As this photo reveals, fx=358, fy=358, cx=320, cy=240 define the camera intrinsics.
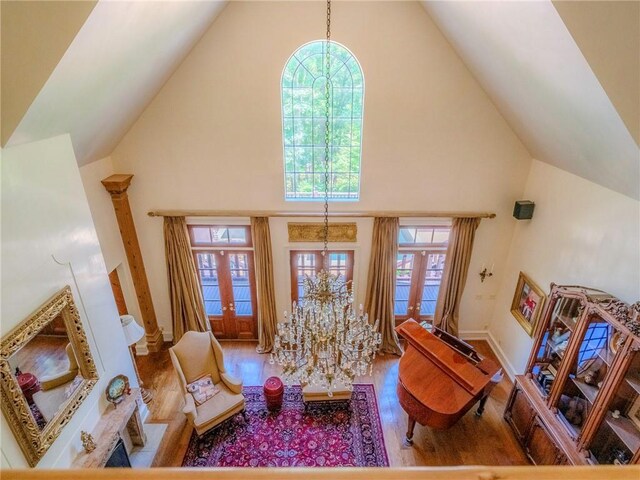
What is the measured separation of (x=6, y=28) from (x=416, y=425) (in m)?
5.93

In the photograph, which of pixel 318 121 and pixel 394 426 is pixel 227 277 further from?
pixel 394 426

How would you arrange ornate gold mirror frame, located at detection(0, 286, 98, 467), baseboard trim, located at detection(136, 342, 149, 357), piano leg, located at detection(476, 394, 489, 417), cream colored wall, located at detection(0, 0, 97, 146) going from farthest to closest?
baseboard trim, located at detection(136, 342, 149, 357) → piano leg, located at detection(476, 394, 489, 417) → ornate gold mirror frame, located at detection(0, 286, 98, 467) → cream colored wall, located at detection(0, 0, 97, 146)

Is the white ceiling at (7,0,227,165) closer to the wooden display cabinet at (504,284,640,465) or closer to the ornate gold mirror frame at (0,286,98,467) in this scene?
the ornate gold mirror frame at (0,286,98,467)

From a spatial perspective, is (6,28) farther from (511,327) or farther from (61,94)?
(511,327)

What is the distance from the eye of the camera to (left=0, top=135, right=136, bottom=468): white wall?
112 inches

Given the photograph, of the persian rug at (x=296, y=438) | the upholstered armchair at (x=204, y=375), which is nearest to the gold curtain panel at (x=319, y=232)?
the upholstered armchair at (x=204, y=375)

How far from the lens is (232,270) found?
635cm

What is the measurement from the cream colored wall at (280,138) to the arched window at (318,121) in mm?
178

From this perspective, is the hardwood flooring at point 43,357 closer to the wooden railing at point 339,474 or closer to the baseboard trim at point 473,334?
the wooden railing at point 339,474

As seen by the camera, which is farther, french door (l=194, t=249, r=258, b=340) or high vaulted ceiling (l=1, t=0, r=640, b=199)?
french door (l=194, t=249, r=258, b=340)

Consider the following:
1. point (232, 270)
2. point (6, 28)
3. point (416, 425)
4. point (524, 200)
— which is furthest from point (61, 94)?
point (524, 200)

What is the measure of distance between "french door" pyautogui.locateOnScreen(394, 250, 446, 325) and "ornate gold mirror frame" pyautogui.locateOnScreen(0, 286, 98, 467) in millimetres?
4660

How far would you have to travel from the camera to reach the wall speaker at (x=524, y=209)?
553cm

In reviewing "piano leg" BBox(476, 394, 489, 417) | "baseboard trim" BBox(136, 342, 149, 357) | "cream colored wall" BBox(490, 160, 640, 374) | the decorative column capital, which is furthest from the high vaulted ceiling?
"baseboard trim" BBox(136, 342, 149, 357)
